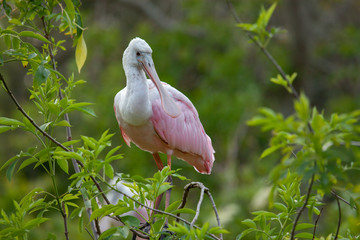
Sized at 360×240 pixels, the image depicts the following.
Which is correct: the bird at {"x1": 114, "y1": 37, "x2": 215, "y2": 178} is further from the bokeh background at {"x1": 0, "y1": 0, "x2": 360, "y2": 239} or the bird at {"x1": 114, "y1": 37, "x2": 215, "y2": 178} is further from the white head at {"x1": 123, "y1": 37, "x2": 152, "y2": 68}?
the bokeh background at {"x1": 0, "y1": 0, "x2": 360, "y2": 239}

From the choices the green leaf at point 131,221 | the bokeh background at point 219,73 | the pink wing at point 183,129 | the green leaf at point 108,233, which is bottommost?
the bokeh background at point 219,73

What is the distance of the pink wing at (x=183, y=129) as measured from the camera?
3.97m

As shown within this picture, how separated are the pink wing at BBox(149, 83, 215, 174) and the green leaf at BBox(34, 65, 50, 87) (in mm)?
1532

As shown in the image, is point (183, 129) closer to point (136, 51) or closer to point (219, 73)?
point (136, 51)

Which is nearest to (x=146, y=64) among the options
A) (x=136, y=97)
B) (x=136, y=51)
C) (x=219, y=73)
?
(x=136, y=51)

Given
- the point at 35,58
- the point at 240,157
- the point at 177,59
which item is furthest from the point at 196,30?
the point at 35,58

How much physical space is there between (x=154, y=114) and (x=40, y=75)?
1570mm

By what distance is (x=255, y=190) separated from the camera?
8.53 m

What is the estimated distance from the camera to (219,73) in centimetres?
1092

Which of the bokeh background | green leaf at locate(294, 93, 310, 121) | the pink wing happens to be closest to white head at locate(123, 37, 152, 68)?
the pink wing

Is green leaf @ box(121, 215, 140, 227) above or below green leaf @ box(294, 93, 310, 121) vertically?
below

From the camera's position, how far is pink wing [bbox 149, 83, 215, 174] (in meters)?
3.97

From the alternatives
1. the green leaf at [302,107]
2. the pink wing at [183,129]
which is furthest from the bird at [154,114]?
the green leaf at [302,107]

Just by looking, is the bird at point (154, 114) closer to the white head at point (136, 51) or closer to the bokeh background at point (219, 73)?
the white head at point (136, 51)
